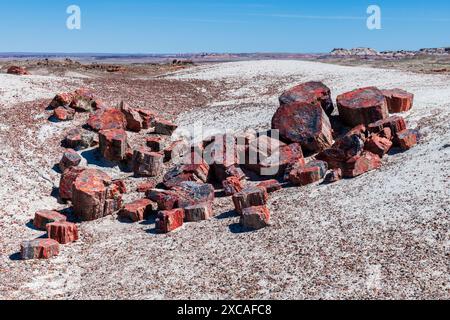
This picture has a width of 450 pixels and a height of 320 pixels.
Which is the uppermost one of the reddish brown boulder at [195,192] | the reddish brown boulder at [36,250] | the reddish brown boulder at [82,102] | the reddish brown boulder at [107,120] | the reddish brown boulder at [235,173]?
the reddish brown boulder at [82,102]

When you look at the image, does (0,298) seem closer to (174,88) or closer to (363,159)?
(363,159)

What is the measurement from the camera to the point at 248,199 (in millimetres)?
15883

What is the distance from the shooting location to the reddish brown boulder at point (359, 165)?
55.6 feet

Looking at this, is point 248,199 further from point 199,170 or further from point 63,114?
point 63,114

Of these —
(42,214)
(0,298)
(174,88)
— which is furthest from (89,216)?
(174,88)

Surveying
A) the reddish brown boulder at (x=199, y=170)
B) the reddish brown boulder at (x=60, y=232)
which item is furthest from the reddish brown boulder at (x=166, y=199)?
the reddish brown boulder at (x=60, y=232)

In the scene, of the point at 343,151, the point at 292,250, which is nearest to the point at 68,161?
the point at 343,151

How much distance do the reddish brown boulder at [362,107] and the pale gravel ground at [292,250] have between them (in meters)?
2.38

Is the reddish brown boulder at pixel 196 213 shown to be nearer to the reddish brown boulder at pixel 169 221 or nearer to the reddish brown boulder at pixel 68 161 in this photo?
the reddish brown boulder at pixel 169 221

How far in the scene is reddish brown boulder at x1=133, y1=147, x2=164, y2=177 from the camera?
20.5 meters

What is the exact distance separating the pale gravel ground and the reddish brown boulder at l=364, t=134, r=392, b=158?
359mm

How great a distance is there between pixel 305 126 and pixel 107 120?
31.1 feet

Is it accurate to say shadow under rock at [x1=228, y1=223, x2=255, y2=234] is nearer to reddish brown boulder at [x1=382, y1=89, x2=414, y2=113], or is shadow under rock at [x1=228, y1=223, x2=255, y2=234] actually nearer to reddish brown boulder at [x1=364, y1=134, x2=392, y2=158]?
reddish brown boulder at [x1=364, y1=134, x2=392, y2=158]

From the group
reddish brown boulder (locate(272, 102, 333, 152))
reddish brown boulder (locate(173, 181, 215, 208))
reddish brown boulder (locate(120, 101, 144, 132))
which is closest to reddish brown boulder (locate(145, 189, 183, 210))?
reddish brown boulder (locate(173, 181, 215, 208))
